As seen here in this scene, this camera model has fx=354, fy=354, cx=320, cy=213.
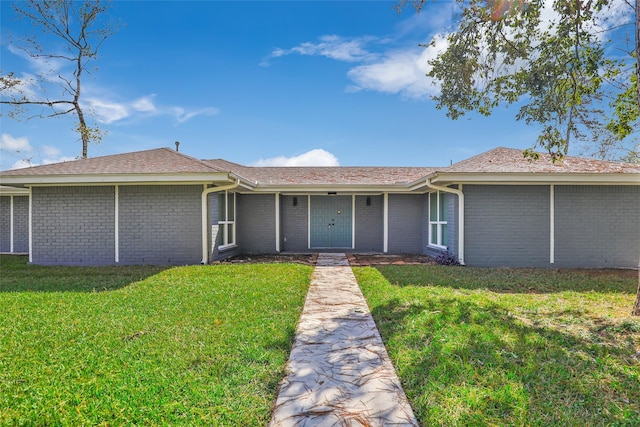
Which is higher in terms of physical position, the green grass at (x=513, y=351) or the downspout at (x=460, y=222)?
the downspout at (x=460, y=222)

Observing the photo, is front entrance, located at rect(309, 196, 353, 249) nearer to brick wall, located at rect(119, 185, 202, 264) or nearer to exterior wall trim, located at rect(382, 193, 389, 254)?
exterior wall trim, located at rect(382, 193, 389, 254)

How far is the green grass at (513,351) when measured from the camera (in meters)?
2.50

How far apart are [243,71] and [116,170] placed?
5467 millimetres

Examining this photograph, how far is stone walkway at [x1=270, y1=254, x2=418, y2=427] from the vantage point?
94.7 inches

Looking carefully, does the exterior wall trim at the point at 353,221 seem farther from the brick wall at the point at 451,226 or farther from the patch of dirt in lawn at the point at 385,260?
the brick wall at the point at 451,226

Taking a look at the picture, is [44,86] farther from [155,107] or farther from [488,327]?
[488,327]

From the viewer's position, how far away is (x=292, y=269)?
845 centimetres

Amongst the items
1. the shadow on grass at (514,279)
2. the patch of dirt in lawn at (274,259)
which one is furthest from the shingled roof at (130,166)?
the shadow on grass at (514,279)

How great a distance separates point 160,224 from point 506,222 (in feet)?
29.9

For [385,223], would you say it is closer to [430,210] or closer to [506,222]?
[430,210]

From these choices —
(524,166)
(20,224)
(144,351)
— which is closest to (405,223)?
(524,166)

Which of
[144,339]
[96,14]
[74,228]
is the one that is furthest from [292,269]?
[96,14]

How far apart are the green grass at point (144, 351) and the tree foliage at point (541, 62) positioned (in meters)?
5.22

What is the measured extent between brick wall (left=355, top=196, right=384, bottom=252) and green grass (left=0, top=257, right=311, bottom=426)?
6414 mm
